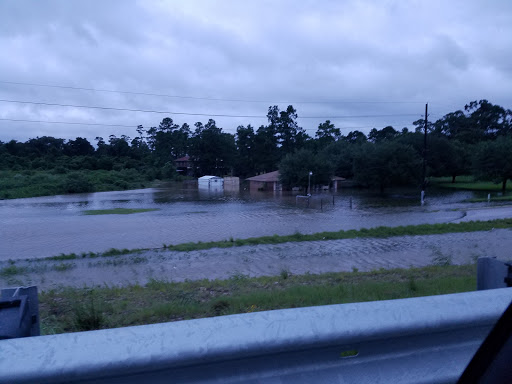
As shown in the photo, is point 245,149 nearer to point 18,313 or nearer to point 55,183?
point 55,183

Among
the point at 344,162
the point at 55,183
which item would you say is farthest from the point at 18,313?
the point at 344,162

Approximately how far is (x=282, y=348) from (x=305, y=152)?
65275 millimetres

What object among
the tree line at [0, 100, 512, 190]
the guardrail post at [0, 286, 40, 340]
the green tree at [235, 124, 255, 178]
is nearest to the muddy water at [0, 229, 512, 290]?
the guardrail post at [0, 286, 40, 340]

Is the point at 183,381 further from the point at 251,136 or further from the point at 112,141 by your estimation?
the point at 112,141

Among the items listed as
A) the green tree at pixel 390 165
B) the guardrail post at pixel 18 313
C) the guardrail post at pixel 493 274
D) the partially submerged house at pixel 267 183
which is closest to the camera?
the guardrail post at pixel 18 313

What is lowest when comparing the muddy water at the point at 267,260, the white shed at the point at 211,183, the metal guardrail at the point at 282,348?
the muddy water at the point at 267,260

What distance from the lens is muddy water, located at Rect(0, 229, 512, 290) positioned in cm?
1234

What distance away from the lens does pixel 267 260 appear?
47.3 ft

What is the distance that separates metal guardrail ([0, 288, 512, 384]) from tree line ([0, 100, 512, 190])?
5959cm

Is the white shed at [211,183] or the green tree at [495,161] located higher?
the green tree at [495,161]

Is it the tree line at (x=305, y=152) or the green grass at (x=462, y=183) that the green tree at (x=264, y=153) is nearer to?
the tree line at (x=305, y=152)

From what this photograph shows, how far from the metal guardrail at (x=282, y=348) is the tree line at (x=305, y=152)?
5959cm

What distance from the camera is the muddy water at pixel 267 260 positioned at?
12344mm

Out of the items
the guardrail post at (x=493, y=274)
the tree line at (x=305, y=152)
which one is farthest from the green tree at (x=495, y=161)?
the guardrail post at (x=493, y=274)
